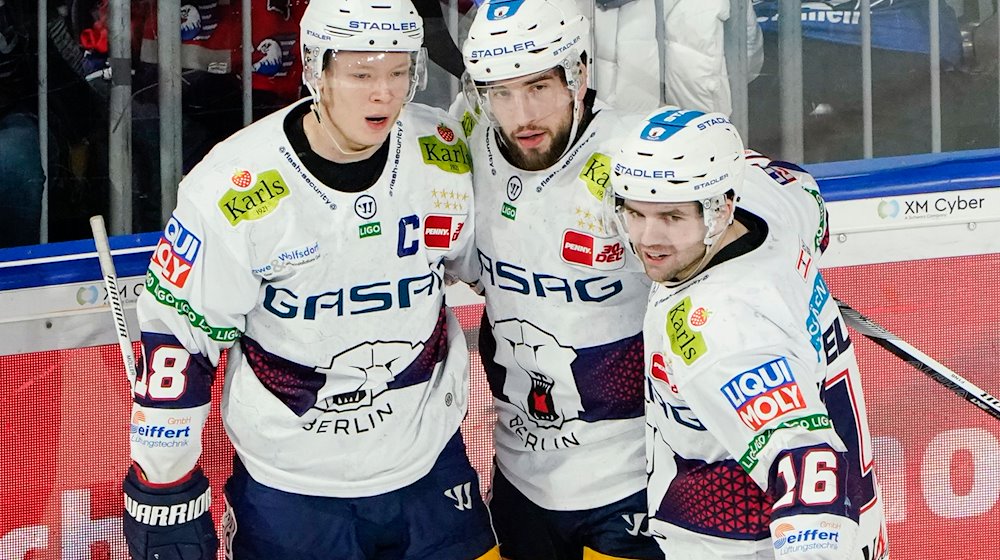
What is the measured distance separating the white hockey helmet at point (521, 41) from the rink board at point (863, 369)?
0.84 metres

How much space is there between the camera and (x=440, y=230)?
2.33 metres

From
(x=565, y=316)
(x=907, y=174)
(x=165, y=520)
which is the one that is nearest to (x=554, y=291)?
(x=565, y=316)

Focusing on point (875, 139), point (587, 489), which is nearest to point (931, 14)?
point (875, 139)

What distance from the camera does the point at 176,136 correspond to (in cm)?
296

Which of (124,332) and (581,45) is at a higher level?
(581,45)

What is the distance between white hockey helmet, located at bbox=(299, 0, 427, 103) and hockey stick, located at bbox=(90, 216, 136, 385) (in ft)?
2.23

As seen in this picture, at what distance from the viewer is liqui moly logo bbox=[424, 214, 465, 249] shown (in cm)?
232

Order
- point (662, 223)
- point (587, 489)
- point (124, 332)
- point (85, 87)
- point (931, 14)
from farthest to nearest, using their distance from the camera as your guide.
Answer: point (931, 14)
point (85, 87)
point (124, 332)
point (587, 489)
point (662, 223)

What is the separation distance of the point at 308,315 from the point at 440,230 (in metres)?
0.25

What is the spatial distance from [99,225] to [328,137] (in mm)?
685

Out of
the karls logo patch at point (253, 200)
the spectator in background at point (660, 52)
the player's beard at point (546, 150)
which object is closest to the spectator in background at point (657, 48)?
the spectator in background at point (660, 52)

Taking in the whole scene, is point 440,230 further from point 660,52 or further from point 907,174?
point 907,174

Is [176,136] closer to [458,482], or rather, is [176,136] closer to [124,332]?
[124,332]

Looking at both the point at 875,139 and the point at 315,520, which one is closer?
the point at 315,520
